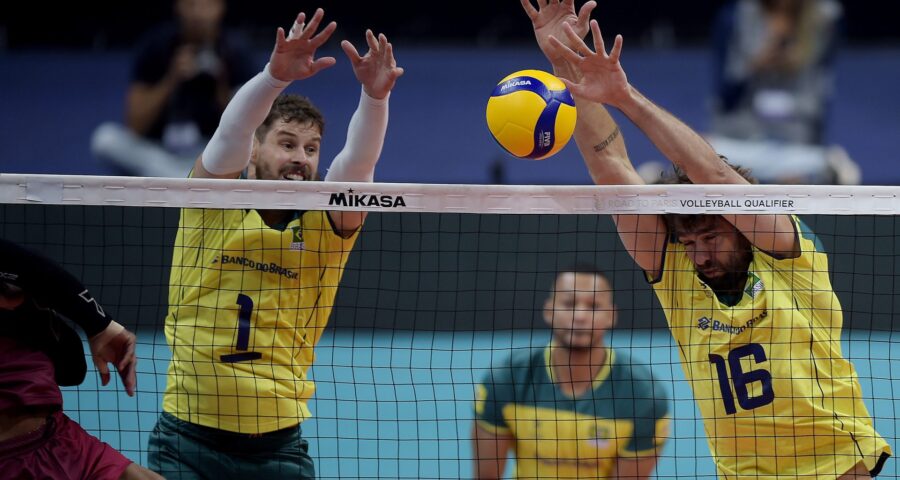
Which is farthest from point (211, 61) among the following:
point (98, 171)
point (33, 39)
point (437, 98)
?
point (33, 39)

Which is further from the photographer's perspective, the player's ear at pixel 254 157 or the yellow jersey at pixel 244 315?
the player's ear at pixel 254 157

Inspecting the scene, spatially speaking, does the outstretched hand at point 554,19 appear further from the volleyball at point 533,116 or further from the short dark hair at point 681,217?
the short dark hair at point 681,217

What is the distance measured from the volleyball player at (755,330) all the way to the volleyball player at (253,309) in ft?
3.49

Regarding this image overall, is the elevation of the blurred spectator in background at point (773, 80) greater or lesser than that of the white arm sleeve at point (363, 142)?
greater

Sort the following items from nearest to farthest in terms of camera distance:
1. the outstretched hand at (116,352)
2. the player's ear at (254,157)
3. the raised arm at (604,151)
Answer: the outstretched hand at (116,352) < the raised arm at (604,151) < the player's ear at (254,157)

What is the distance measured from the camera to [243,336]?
489 cm

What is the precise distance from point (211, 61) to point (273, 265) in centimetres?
581

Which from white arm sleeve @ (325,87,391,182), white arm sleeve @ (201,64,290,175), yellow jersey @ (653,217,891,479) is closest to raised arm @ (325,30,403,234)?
white arm sleeve @ (325,87,391,182)

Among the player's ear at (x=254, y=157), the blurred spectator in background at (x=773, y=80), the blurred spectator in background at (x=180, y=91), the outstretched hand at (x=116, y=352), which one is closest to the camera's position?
the outstretched hand at (x=116, y=352)

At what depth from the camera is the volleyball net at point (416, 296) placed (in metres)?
4.68

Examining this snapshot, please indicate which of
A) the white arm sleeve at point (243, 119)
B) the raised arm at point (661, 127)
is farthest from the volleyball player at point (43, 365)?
the raised arm at point (661, 127)

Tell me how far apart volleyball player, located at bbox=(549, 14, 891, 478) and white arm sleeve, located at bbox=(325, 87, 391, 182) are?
0.86 m

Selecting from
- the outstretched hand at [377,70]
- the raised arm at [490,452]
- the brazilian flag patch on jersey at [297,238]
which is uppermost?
the outstretched hand at [377,70]

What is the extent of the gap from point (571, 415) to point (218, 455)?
2132 mm
